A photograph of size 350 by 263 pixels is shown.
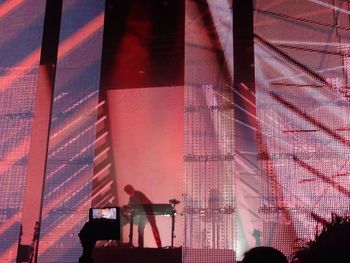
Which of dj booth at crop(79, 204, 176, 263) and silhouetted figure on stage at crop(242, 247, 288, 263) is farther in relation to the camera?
dj booth at crop(79, 204, 176, 263)

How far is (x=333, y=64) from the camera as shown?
19.0 feet

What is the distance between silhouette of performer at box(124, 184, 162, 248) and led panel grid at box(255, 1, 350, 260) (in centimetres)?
182

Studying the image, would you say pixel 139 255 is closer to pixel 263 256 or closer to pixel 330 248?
pixel 263 256

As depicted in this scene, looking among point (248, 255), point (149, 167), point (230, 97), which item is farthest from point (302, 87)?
point (248, 255)

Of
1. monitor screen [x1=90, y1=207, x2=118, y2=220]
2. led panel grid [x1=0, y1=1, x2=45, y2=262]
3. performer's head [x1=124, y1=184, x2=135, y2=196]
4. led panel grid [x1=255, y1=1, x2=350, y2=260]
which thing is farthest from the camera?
performer's head [x1=124, y1=184, x2=135, y2=196]

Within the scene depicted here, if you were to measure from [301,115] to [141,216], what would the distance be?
265 cm

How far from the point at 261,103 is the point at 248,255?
14.9 feet

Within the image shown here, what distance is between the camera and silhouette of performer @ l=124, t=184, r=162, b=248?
667 cm

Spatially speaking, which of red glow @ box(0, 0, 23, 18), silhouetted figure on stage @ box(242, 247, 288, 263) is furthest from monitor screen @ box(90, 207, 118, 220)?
red glow @ box(0, 0, 23, 18)

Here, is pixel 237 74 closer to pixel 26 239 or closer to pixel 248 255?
pixel 26 239

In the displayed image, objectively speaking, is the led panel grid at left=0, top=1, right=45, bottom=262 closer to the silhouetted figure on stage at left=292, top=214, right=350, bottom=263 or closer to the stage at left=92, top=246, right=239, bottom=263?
the stage at left=92, top=246, right=239, bottom=263

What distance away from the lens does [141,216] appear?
22.4ft

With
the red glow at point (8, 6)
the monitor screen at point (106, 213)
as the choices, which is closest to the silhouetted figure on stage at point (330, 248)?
the monitor screen at point (106, 213)

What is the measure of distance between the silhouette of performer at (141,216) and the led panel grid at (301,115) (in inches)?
71.8
